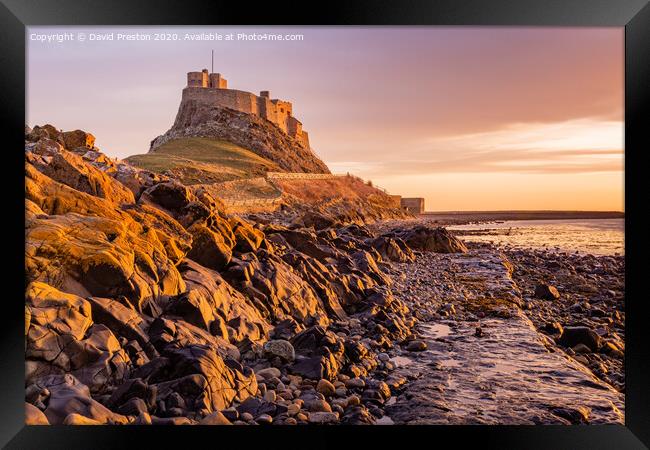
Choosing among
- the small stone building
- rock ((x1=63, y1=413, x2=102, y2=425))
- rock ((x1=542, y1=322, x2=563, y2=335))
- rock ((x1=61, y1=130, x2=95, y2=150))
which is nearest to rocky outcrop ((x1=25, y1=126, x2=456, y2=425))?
rock ((x1=63, y1=413, x2=102, y2=425))

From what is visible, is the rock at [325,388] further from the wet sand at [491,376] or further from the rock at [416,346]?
the rock at [416,346]

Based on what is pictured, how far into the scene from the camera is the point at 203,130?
73.3 metres

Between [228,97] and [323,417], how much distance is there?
7294 centimetres

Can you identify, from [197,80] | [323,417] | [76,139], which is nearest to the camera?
[323,417]

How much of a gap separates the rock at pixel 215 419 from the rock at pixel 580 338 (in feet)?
21.2

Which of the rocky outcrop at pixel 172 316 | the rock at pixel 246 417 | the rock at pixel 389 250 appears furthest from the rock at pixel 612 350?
the rock at pixel 389 250

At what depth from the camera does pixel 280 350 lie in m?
6.93

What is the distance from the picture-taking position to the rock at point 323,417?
5.86 metres

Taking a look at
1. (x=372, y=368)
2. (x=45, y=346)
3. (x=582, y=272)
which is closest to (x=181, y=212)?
(x=45, y=346)

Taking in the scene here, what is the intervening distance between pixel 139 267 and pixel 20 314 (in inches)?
61.7

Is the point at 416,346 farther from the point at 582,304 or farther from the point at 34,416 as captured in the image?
the point at 582,304

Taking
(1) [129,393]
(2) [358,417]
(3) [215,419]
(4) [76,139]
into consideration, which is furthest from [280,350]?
(4) [76,139]

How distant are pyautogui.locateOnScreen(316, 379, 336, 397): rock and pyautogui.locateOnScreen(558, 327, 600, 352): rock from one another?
195 inches
